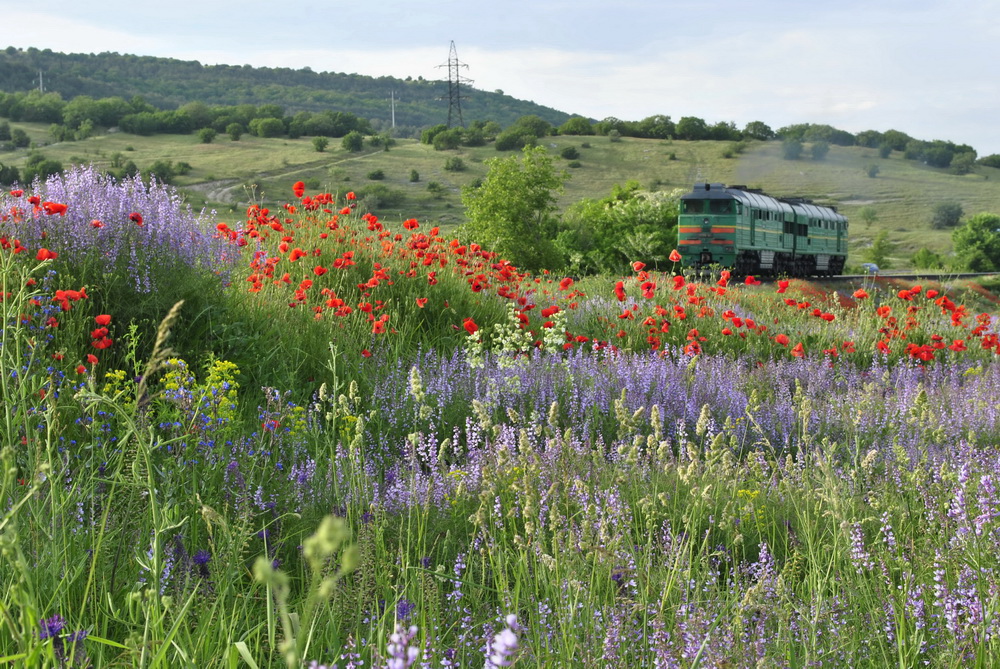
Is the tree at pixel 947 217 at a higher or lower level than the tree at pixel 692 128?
lower

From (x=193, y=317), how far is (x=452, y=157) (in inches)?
3097

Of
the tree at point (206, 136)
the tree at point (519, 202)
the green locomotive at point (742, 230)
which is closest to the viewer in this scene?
the green locomotive at point (742, 230)

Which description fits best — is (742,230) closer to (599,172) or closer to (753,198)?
(753,198)

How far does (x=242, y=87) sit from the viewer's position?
13712 cm

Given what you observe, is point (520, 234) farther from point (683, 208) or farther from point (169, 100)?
point (169, 100)

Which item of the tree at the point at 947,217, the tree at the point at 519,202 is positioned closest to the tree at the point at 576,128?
the tree at the point at 947,217

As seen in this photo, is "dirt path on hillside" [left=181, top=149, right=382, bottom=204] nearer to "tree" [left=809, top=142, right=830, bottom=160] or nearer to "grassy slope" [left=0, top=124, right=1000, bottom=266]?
"grassy slope" [left=0, top=124, right=1000, bottom=266]

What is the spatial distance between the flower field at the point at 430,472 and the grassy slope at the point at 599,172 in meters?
52.4

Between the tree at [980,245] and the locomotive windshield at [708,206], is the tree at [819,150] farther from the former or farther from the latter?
the locomotive windshield at [708,206]

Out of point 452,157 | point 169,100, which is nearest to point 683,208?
point 452,157

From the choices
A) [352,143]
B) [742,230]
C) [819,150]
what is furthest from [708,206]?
[819,150]

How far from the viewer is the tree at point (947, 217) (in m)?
68.7

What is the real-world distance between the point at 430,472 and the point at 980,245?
155ft

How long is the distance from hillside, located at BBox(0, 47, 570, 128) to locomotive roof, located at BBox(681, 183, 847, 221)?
99.9 metres
